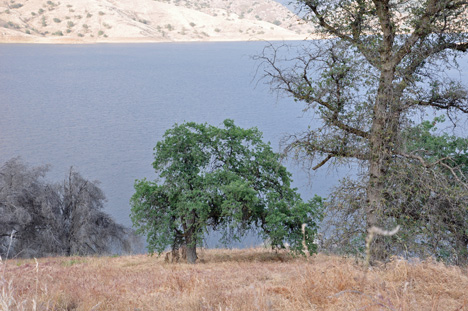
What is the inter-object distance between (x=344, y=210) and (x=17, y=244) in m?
20.3

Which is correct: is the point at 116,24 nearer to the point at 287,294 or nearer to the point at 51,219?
the point at 51,219

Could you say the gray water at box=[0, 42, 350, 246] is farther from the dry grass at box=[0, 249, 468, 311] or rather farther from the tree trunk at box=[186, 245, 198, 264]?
the tree trunk at box=[186, 245, 198, 264]

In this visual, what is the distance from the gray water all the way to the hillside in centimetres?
2574

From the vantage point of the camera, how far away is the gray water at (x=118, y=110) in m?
38.8

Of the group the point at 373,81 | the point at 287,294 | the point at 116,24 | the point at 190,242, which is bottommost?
the point at 190,242

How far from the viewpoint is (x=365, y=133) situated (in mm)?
11484

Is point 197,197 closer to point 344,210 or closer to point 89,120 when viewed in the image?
point 344,210

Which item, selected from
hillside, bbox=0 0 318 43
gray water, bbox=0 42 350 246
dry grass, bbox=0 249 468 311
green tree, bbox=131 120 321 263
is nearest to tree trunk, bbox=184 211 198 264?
green tree, bbox=131 120 321 263

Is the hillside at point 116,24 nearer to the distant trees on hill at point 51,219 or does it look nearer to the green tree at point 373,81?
the distant trees on hill at point 51,219

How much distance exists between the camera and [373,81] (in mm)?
11117

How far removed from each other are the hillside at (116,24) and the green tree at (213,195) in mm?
126806

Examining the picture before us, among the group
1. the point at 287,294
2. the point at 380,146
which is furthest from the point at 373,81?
the point at 287,294

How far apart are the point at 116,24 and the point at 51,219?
141155 millimetres

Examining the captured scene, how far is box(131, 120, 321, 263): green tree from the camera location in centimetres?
1500
